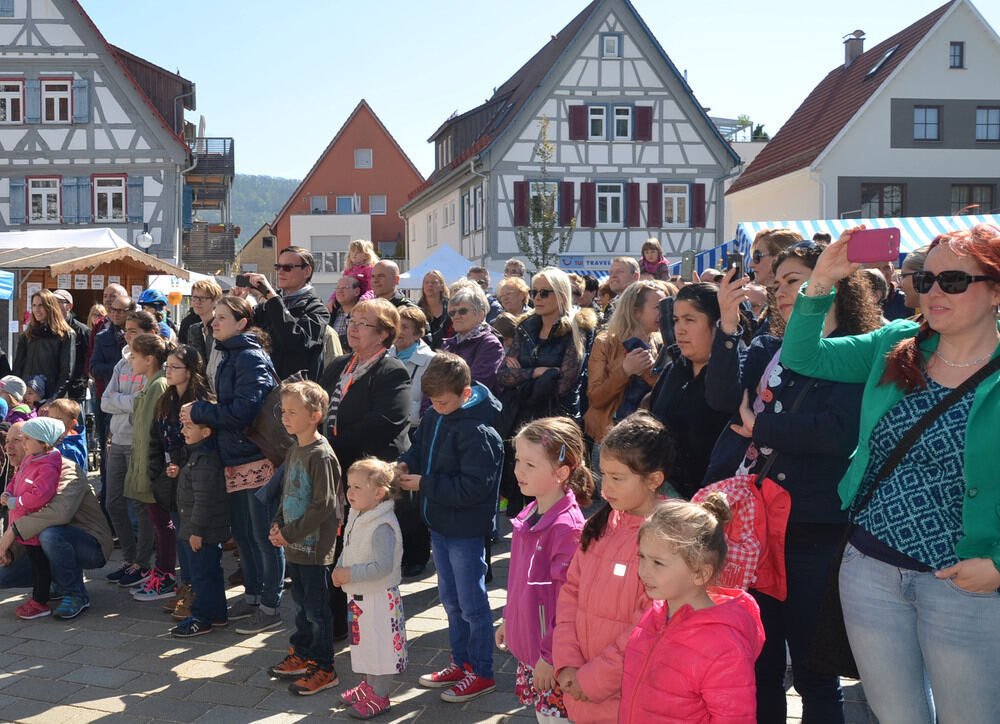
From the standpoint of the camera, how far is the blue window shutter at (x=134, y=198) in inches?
1125

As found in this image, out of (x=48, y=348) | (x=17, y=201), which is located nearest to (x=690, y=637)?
(x=48, y=348)

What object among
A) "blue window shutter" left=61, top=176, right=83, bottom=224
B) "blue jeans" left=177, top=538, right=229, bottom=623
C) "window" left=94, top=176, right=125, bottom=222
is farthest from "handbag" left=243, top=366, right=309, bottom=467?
"blue window shutter" left=61, top=176, right=83, bottom=224

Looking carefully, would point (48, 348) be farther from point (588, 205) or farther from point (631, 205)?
point (631, 205)

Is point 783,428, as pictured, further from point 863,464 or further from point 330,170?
point 330,170

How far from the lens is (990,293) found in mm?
2650

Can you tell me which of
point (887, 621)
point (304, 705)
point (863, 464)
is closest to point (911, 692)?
point (887, 621)

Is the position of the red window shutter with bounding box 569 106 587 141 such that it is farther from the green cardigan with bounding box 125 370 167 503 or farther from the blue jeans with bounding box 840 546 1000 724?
the blue jeans with bounding box 840 546 1000 724

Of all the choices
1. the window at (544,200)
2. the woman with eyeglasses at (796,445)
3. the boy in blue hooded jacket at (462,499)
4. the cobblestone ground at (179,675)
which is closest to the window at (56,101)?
the window at (544,200)

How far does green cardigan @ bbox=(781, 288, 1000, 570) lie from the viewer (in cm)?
249

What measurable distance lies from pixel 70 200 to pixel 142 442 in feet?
80.3

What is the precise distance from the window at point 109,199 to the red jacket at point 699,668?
2860 centimetres

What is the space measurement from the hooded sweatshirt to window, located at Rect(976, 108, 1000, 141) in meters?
29.3

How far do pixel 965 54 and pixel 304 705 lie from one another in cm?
3031

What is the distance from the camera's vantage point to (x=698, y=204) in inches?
Answer: 1195
